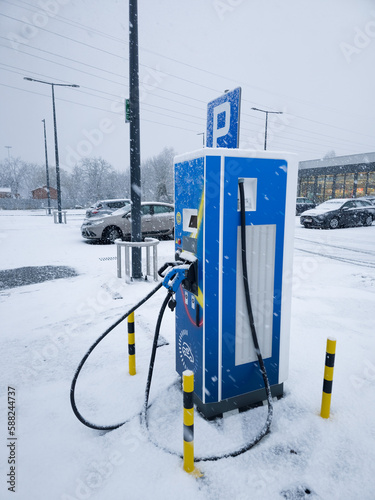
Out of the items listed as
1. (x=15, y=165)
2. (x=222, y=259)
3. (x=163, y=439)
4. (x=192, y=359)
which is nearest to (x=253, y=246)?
(x=222, y=259)

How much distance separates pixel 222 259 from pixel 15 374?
2.53 metres

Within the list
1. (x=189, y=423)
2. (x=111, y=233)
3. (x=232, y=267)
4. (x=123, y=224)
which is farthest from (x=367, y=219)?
(x=189, y=423)

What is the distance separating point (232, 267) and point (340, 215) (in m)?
14.6

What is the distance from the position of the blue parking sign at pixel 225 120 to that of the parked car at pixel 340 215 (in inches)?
524

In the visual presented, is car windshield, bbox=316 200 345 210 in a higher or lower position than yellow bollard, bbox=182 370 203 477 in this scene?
higher

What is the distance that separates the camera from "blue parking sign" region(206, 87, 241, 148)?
270 centimetres

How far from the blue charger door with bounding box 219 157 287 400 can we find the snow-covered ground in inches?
15.8

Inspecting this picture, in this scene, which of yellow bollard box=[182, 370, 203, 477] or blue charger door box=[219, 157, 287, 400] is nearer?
yellow bollard box=[182, 370, 203, 477]

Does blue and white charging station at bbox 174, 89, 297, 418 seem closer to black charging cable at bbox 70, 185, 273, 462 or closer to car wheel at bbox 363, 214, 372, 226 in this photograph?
black charging cable at bbox 70, 185, 273, 462

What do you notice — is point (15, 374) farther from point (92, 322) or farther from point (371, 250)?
point (371, 250)

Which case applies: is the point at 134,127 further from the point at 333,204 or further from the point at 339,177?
the point at 339,177

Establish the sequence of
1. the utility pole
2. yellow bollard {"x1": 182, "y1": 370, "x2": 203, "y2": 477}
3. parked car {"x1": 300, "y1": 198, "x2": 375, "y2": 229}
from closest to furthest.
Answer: yellow bollard {"x1": 182, "y1": 370, "x2": 203, "y2": 477} → the utility pole → parked car {"x1": 300, "y1": 198, "x2": 375, "y2": 229}

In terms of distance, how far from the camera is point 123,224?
10.9 m

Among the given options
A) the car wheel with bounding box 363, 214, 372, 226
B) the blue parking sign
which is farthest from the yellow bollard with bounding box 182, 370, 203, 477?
the car wheel with bounding box 363, 214, 372, 226
